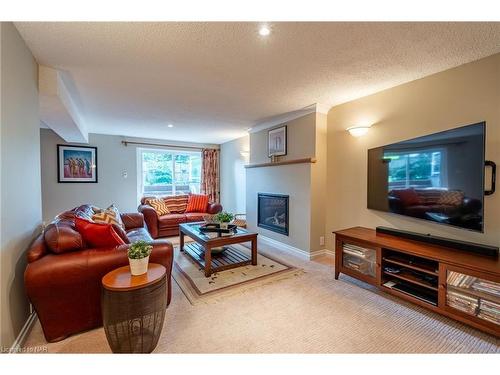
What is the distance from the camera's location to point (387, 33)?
162 centimetres

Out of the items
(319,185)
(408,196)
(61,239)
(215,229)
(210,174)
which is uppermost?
(210,174)

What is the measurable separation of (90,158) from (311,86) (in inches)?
197

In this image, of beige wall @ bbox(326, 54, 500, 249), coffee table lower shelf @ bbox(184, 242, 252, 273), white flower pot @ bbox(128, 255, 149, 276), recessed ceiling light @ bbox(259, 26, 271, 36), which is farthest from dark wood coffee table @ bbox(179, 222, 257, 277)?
recessed ceiling light @ bbox(259, 26, 271, 36)

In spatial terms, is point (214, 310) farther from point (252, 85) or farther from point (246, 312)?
point (252, 85)

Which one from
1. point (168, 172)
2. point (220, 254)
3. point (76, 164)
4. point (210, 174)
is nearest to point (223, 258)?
point (220, 254)

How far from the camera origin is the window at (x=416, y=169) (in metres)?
2.01

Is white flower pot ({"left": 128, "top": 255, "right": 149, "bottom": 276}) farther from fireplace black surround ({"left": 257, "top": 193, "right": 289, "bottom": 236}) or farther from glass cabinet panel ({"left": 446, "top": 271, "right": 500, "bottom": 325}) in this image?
fireplace black surround ({"left": 257, "top": 193, "right": 289, "bottom": 236})

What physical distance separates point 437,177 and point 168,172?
5630 mm

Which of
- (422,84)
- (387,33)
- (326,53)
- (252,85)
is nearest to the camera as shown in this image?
(387,33)

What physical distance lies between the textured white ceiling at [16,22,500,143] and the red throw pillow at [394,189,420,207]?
1221mm

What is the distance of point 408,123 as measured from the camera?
2523mm

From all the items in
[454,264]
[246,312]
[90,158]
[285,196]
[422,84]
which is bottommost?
[246,312]

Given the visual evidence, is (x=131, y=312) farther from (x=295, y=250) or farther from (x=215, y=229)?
(x=295, y=250)
